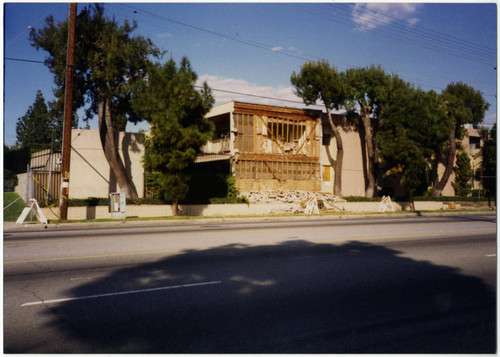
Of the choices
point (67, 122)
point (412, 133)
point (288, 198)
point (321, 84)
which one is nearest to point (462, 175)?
point (412, 133)

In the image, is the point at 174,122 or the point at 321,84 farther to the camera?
the point at 321,84

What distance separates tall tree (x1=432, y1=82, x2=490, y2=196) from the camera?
3988cm

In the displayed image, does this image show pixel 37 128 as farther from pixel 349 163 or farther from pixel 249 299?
pixel 249 299

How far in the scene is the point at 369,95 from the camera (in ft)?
124

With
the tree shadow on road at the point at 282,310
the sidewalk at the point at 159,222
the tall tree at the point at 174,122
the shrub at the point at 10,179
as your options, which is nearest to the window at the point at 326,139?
the sidewalk at the point at 159,222

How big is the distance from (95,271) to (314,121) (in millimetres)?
29773

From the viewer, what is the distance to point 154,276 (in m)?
7.89

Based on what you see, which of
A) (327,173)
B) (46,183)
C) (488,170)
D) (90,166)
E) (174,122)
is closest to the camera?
(174,122)

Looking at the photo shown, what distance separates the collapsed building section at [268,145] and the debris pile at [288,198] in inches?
36.1

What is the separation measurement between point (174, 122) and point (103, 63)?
588cm

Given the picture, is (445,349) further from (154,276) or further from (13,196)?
(13,196)

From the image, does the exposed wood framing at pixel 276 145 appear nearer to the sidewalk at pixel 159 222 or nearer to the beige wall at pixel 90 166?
the sidewalk at pixel 159 222

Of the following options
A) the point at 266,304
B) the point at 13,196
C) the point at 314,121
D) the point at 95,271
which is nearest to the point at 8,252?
the point at 95,271

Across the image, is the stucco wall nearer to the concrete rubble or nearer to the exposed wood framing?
the concrete rubble
